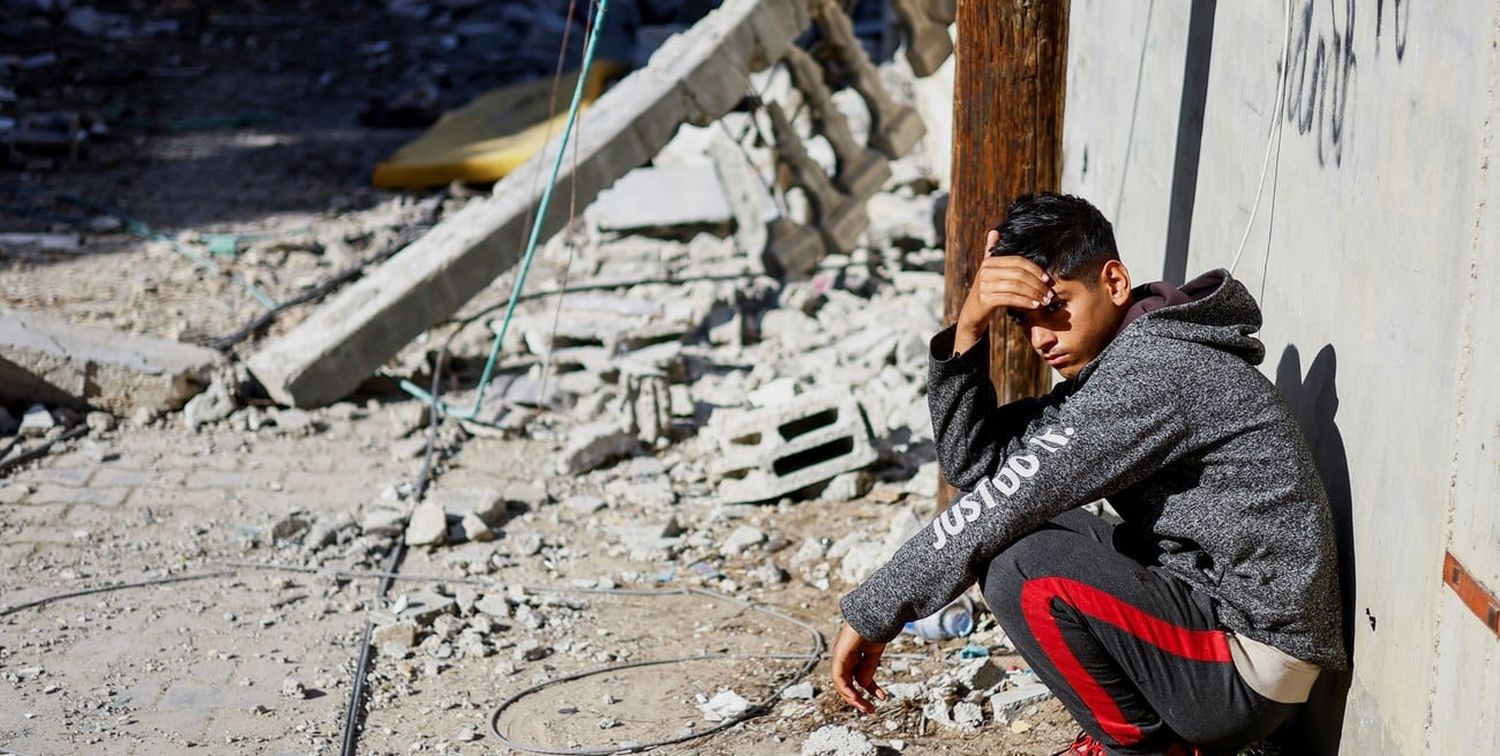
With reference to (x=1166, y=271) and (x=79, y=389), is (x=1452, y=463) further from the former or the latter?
(x=79, y=389)

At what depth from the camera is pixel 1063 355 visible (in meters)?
2.95

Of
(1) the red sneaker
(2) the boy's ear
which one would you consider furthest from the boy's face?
(1) the red sneaker

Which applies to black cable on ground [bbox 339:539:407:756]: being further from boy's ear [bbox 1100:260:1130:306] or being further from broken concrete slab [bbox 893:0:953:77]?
broken concrete slab [bbox 893:0:953:77]

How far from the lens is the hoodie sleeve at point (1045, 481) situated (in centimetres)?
270

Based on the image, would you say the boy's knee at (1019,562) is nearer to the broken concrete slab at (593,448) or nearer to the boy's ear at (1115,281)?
the boy's ear at (1115,281)

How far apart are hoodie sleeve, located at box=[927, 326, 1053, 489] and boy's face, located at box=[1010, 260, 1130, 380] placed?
162 mm

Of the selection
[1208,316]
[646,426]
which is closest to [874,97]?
[646,426]

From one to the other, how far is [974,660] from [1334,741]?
1143mm

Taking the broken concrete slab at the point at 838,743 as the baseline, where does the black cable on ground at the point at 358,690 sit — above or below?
below

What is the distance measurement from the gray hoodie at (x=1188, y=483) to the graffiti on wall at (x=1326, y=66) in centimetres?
37

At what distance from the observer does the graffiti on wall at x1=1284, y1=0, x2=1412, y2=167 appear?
284 cm

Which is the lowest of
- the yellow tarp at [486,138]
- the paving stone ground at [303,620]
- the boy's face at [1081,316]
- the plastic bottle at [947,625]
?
the paving stone ground at [303,620]

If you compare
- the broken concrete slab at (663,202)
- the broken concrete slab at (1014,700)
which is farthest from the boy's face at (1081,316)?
the broken concrete slab at (663,202)

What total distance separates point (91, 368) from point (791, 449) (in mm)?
2990
